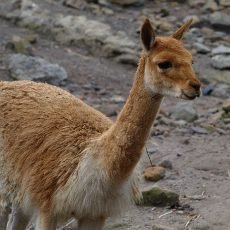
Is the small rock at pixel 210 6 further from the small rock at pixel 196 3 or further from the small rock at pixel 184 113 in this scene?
the small rock at pixel 184 113

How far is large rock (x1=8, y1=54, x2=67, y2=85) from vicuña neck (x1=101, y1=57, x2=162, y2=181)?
7.37 metres

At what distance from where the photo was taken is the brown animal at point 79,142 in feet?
18.9

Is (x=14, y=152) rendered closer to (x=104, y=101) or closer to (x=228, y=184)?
(x=228, y=184)

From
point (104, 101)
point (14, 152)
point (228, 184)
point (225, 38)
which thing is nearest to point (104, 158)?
point (14, 152)

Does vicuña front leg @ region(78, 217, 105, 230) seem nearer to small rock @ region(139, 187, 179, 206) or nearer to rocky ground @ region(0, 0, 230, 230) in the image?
rocky ground @ region(0, 0, 230, 230)

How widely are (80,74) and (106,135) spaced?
819 cm

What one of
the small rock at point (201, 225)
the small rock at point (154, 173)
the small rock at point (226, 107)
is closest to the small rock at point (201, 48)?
the small rock at point (226, 107)

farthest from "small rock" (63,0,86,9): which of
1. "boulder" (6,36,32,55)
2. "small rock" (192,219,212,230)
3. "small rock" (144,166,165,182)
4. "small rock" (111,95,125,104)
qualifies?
"small rock" (192,219,212,230)

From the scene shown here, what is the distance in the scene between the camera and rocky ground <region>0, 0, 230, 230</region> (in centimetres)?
835

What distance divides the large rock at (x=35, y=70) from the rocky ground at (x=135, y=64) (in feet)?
0.06

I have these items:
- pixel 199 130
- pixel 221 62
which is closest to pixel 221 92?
pixel 221 62

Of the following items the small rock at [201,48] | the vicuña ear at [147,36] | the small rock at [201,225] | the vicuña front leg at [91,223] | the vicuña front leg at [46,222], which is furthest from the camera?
the small rock at [201,48]

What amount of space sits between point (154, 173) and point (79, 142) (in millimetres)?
2926

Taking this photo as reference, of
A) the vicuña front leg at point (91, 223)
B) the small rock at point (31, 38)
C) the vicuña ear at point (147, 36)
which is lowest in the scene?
the small rock at point (31, 38)
